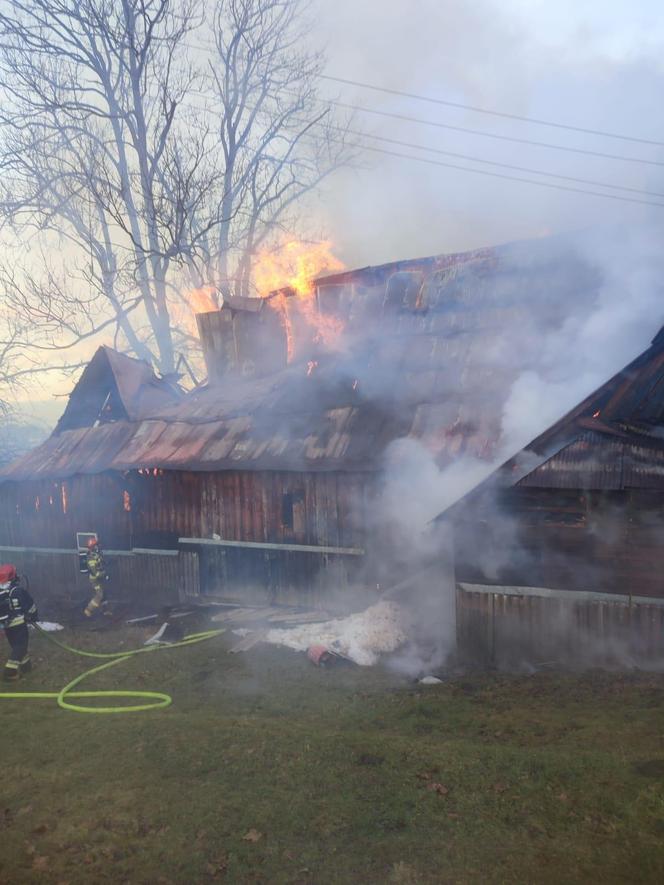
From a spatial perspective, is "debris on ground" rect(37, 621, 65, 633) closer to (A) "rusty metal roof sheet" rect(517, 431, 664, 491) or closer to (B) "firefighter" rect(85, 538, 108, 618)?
(B) "firefighter" rect(85, 538, 108, 618)

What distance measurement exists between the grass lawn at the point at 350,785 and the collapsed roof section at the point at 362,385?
4.85 metres

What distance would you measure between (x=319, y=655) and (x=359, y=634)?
99 cm

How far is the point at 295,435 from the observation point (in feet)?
45.6

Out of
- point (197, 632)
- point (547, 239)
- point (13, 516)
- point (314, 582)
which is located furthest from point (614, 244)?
point (13, 516)

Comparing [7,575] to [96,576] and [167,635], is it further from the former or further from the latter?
[96,576]

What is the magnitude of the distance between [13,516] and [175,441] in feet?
23.3

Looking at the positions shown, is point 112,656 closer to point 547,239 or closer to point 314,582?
point 314,582

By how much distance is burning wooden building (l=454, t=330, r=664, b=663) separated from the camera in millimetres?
8422

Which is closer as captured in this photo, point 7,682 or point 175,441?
point 7,682

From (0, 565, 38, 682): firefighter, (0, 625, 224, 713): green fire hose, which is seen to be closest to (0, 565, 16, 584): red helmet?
(0, 565, 38, 682): firefighter

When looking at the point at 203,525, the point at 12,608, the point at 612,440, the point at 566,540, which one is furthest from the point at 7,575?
the point at 612,440

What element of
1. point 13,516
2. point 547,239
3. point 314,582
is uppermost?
point 547,239

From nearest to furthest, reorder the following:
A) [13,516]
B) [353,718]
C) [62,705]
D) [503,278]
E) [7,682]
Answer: [353,718], [62,705], [7,682], [503,278], [13,516]

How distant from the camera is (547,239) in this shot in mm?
15883
